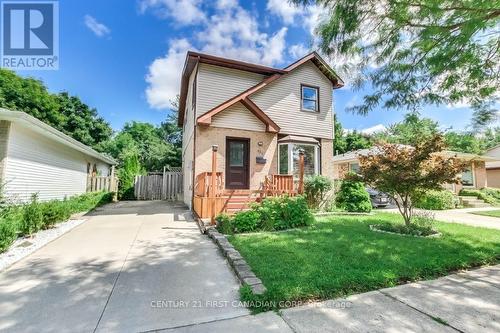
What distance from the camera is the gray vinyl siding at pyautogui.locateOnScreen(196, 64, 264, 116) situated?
1059cm

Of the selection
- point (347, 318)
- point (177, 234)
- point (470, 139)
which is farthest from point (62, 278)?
point (470, 139)

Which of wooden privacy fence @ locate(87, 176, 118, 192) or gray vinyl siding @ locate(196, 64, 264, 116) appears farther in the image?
wooden privacy fence @ locate(87, 176, 118, 192)

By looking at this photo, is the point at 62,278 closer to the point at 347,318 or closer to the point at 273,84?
the point at 347,318

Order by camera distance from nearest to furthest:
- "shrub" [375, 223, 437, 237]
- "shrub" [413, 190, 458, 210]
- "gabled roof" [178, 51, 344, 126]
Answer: "shrub" [375, 223, 437, 237], "gabled roof" [178, 51, 344, 126], "shrub" [413, 190, 458, 210]

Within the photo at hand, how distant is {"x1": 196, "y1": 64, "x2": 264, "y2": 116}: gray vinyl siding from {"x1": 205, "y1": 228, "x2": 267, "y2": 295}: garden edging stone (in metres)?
Result: 6.25

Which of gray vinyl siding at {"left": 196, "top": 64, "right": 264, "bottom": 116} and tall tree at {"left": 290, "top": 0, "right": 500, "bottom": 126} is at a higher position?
gray vinyl siding at {"left": 196, "top": 64, "right": 264, "bottom": 116}

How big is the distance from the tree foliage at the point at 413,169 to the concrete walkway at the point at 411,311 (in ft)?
10.7

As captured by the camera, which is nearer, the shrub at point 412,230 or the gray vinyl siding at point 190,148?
the shrub at point 412,230

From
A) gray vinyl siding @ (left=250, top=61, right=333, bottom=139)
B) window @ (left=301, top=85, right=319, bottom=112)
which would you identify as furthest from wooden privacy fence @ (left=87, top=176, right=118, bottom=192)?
window @ (left=301, top=85, right=319, bottom=112)

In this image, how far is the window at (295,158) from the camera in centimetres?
1101

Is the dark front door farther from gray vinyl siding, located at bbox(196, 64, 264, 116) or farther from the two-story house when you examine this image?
gray vinyl siding, located at bbox(196, 64, 264, 116)

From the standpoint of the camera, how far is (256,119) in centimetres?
1063

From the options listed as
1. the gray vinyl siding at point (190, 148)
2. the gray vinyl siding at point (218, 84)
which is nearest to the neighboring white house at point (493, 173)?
the gray vinyl siding at point (218, 84)

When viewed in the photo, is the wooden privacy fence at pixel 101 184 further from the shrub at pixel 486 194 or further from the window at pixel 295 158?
the shrub at pixel 486 194
